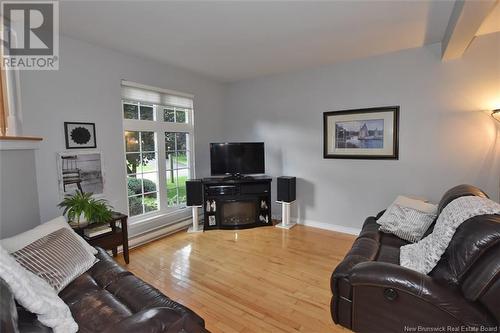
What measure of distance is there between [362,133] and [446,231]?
2273 millimetres

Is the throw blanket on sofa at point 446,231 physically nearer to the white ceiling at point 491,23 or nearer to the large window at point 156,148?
the white ceiling at point 491,23

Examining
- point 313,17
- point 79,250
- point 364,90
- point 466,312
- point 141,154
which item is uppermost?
point 313,17

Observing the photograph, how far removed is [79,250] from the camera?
1.97 metres

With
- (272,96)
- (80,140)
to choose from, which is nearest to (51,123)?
(80,140)

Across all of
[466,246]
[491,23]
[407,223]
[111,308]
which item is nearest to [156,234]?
[111,308]

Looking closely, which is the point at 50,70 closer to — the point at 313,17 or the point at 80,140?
the point at 80,140

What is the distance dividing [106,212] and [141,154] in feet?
3.95

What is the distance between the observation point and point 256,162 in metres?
4.39

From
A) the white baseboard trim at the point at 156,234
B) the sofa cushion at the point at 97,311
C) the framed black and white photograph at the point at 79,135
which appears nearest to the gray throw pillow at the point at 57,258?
the sofa cushion at the point at 97,311

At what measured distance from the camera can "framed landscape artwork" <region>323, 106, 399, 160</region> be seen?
11.6 ft

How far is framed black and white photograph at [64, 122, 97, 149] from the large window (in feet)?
1.62

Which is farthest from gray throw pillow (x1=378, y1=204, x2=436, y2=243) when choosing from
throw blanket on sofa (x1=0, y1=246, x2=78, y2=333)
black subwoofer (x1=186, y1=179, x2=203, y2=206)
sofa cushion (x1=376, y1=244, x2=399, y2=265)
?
throw blanket on sofa (x1=0, y1=246, x2=78, y2=333)

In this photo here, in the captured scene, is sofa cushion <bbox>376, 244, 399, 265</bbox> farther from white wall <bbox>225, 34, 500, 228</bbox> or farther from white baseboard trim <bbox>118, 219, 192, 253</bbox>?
white baseboard trim <bbox>118, 219, 192, 253</bbox>

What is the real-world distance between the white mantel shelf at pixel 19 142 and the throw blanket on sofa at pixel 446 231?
3336 mm
